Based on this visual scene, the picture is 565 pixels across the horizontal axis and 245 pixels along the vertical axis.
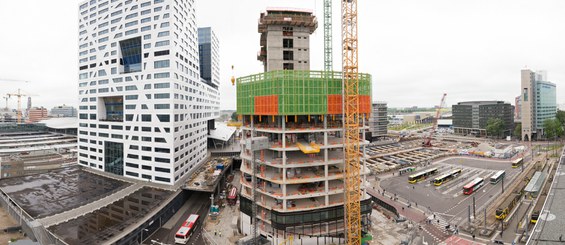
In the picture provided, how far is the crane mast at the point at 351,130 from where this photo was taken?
156ft

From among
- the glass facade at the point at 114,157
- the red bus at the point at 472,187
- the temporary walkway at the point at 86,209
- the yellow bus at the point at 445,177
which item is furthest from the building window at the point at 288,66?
the red bus at the point at 472,187

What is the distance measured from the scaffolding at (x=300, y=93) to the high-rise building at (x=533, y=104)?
17067 cm

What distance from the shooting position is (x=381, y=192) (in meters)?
76.4

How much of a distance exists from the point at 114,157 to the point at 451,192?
304 ft

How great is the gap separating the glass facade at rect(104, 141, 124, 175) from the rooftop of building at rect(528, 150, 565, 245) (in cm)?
8737

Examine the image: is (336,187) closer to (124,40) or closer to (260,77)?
Answer: (260,77)

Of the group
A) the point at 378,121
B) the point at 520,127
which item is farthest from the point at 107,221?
the point at 520,127

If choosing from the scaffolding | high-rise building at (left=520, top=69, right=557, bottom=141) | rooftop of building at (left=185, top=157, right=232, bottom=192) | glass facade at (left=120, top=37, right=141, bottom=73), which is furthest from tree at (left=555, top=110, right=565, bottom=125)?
glass facade at (left=120, top=37, right=141, bottom=73)

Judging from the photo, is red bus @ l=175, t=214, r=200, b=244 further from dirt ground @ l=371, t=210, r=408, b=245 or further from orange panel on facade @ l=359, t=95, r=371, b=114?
orange panel on facade @ l=359, t=95, r=371, b=114

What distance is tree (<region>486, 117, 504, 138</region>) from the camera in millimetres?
173750

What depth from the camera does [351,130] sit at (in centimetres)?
4903

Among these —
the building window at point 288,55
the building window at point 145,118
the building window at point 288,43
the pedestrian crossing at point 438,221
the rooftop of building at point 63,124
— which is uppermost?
the building window at point 288,43

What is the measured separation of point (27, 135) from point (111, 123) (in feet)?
317

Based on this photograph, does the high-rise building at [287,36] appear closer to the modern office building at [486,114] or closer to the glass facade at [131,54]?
the glass facade at [131,54]
